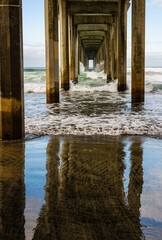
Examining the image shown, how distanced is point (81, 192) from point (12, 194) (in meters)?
0.50

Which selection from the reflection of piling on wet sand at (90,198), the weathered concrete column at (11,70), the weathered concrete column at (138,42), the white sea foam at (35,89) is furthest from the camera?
the white sea foam at (35,89)

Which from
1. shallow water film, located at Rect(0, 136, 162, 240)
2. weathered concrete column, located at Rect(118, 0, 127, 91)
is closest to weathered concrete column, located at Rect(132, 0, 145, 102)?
weathered concrete column, located at Rect(118, 0, 127, 91)

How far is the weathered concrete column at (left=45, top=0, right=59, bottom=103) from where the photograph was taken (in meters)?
7.99

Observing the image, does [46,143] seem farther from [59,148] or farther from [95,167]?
[95,167]

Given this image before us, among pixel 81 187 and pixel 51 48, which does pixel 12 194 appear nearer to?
pixel 81 187

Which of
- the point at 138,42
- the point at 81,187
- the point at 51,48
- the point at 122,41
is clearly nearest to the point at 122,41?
the point at 122,41

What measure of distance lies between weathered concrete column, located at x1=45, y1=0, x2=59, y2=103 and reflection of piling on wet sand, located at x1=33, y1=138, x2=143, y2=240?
18.3 ft

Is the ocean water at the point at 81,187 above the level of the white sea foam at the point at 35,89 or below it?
below

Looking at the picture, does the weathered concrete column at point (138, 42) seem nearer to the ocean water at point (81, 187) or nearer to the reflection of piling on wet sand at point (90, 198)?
the ocean water at point (81, 187)

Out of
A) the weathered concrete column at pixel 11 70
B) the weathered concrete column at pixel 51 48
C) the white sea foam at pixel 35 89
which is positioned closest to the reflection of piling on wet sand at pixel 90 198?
the weathered concrete column at pixel 11 70

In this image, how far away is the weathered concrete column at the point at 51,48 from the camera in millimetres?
7992

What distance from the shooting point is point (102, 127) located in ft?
15.2

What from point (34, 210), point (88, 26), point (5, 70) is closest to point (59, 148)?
point (5, 70)

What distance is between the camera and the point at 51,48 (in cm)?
816
